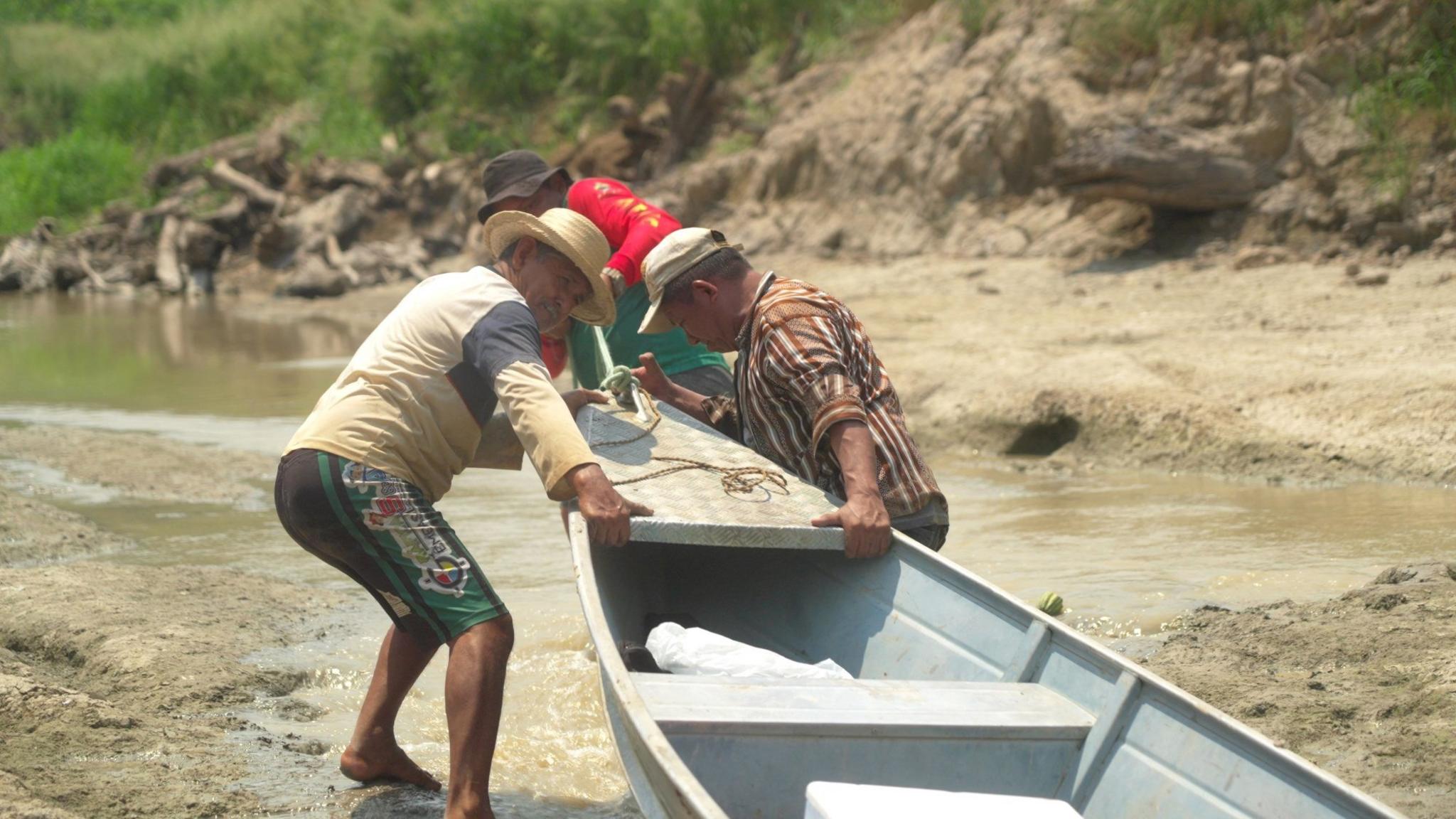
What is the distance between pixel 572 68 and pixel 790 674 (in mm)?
18011

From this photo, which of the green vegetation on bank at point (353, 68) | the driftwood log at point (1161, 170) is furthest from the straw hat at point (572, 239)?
the green vegetation on bank at point (353, 68)

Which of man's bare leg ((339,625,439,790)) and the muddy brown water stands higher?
man's bare leg ((339,625,439,790))

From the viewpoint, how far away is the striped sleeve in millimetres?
3629

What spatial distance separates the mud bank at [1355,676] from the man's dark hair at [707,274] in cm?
163

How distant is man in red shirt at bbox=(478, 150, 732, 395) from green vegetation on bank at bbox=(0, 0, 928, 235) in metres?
11.0

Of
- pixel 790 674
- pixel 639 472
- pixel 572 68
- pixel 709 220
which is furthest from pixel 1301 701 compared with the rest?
pixel 572 68

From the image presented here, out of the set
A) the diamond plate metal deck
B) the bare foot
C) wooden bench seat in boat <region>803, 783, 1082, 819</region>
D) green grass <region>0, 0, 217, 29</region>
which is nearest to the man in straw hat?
the diamond plate metal deck

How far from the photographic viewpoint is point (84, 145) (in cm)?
2758

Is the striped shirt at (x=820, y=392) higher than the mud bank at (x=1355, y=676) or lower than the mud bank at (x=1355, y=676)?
higher

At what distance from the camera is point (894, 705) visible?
3129mm

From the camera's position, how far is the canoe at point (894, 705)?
9.18 ft

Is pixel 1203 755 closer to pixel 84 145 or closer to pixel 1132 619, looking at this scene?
pixel 1132 619

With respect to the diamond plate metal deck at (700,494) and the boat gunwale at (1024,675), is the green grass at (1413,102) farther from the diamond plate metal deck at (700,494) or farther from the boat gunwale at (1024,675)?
the boat gunwale at (1024,675)

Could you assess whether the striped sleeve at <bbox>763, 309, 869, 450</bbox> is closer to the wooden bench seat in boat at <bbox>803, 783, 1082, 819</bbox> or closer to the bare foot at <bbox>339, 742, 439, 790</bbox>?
the wooden bench seat in boat at <bbox>803, 783, 1082, 819</bbox>
